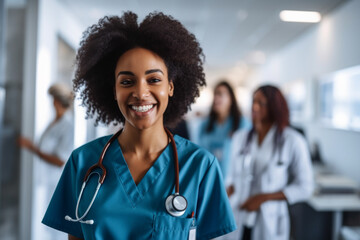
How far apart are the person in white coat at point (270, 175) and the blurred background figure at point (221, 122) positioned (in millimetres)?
552

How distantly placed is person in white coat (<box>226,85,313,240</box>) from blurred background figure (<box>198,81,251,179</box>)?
552 millimetres

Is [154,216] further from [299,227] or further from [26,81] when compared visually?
[299,227]

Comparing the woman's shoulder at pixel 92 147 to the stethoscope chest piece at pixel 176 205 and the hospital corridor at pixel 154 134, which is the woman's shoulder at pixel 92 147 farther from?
the stethoscope chest piece at pixel 176 205

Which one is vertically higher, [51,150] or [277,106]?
[277,106]

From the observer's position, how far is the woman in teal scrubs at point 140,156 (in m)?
0.69

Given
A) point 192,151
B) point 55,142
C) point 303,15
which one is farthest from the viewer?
point 55,142

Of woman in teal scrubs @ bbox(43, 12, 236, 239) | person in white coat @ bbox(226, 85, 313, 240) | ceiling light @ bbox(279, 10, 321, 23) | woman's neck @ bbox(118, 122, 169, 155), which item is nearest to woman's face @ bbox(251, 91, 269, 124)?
person in white coat @ bbox(226, 85, 313, 240)

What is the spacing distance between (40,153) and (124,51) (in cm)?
107

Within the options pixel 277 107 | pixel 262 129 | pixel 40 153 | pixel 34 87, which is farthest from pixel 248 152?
pixel 34 87

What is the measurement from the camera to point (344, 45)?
130 centimetres

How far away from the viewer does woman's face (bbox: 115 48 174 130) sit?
691 millimetres

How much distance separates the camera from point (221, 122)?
2094mm

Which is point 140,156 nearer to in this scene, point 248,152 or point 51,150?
point 248,152

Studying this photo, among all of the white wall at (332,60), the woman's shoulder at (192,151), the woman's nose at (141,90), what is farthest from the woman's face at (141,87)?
the white wall at (332,60)
